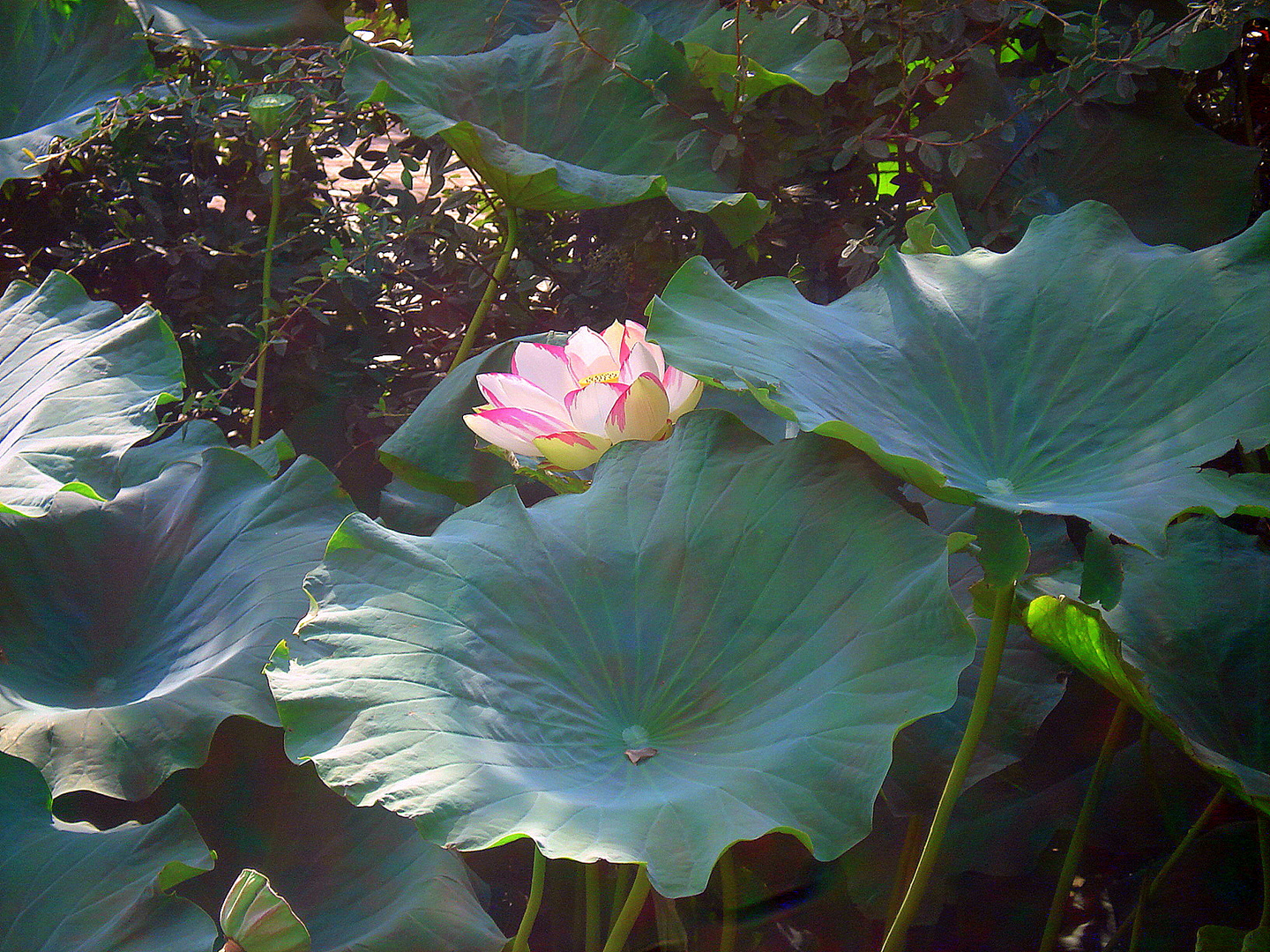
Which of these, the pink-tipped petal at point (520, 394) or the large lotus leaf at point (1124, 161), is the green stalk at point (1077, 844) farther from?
the large lotus leaf at point (1124, 161)

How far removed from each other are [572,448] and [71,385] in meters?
0.59

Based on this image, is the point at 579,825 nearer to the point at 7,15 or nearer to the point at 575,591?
the point at 575,591

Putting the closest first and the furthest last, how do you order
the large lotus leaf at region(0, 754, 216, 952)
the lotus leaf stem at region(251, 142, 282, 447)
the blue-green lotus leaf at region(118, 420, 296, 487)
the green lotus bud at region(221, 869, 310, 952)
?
the green lotus bud at region(221, 869, 310, 952), the large lotus leaf at region(0, 754, 216, 952), the blue-green lotus leaf at region(118, 420, 296, 487), the lotus leaf stem at region(251, 142, 282, 447)

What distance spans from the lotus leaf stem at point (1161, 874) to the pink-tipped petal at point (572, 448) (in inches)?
24.3

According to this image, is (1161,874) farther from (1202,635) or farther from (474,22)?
(474,22)

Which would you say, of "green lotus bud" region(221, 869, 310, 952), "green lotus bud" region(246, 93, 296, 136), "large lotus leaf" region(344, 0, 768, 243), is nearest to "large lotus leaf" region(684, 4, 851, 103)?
"large lotus leaf" region(344, 0, 768, 243)

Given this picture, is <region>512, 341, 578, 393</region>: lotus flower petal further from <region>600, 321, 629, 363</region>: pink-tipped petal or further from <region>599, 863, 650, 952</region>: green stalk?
<region>599, 863, 650, 952</region>: green stalk

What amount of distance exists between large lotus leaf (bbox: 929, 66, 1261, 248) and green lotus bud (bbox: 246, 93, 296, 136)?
2.84ft

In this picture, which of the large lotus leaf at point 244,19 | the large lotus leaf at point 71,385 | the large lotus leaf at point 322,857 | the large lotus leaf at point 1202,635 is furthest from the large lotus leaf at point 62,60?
the large lotus leaf at point 1202,635

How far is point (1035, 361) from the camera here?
0.80 metres

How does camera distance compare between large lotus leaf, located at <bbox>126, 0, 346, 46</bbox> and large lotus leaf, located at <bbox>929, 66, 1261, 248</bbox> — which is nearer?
large lotus leaf, located at <bbox>929, 66, 1261, 248</bbox>

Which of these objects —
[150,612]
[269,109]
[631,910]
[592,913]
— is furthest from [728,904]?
[269,109]

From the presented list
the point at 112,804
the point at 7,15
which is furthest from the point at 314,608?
the point at 7,15

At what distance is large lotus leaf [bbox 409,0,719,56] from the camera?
1495 mm
